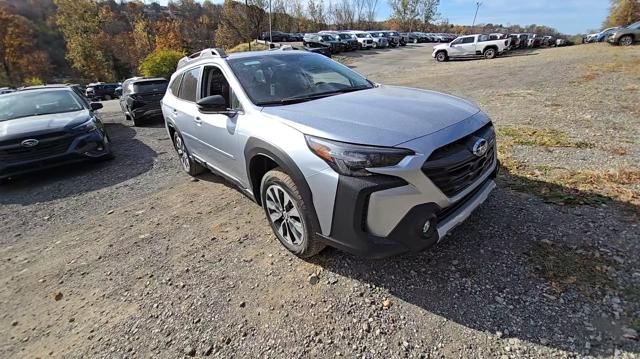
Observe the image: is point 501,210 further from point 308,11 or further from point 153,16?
point 153,16

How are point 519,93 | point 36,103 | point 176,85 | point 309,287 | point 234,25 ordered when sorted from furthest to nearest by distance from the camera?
point 234,25 → point 519,93 → point 36,103 → point 176,85 → point 309,287

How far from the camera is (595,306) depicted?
206cm

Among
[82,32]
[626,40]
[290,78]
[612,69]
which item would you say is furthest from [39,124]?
[82,32]

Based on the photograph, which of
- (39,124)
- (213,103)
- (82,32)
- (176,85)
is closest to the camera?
(213,103)

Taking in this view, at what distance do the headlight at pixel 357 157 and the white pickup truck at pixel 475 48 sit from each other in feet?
83.1

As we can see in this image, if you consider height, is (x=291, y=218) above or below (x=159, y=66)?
above

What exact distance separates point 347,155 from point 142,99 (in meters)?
9.85

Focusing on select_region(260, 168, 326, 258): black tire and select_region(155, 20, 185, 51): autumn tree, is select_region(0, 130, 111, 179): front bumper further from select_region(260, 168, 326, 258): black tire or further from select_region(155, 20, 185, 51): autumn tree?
select_region(155, 20, 185, 51): autumn tree

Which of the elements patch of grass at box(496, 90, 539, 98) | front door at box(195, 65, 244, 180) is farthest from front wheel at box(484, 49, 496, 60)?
front door at box(195, 65, 244, 180)

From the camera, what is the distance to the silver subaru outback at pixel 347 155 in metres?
2.04

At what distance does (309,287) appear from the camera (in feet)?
8.23

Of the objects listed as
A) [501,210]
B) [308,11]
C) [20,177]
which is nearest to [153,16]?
[308,11]

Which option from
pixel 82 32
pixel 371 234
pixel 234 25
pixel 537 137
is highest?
pixel 234 25

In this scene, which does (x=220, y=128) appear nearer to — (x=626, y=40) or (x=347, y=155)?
(x=347, y=155)
